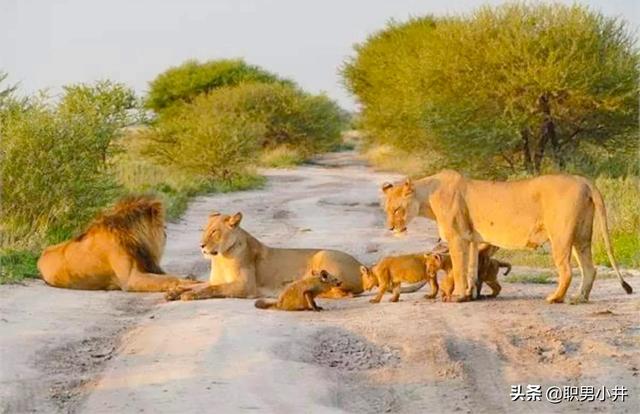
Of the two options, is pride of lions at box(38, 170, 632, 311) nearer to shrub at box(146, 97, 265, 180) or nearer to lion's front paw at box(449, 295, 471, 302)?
lion's front paw at box(449, 295, 471, 302)

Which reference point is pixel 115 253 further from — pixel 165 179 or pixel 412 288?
pixel 165 179

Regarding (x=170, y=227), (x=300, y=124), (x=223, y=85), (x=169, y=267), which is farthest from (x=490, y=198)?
(x=223, y=85)

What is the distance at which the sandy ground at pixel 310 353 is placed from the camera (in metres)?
6.55

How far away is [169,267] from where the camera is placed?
1267 centimetres

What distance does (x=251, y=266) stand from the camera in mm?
10344

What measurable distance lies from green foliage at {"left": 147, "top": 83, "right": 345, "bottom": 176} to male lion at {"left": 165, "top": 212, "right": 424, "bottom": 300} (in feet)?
63.0

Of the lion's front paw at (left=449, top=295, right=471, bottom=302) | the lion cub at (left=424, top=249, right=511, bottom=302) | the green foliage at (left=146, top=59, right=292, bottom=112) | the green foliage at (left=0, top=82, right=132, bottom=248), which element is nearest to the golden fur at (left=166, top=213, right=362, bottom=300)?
the lion cub at (left=424, top=249, right=511, bottom=302)

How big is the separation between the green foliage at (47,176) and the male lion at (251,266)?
3.52 meters

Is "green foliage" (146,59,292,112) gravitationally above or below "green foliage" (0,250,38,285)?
above

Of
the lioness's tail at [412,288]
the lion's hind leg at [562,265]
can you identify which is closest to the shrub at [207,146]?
the lioness's tail at [412,288]

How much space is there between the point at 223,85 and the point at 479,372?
141 ft

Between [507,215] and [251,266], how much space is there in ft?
7.18

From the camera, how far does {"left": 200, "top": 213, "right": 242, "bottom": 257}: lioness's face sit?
10203 mm

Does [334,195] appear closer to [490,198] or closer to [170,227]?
[170,227]
